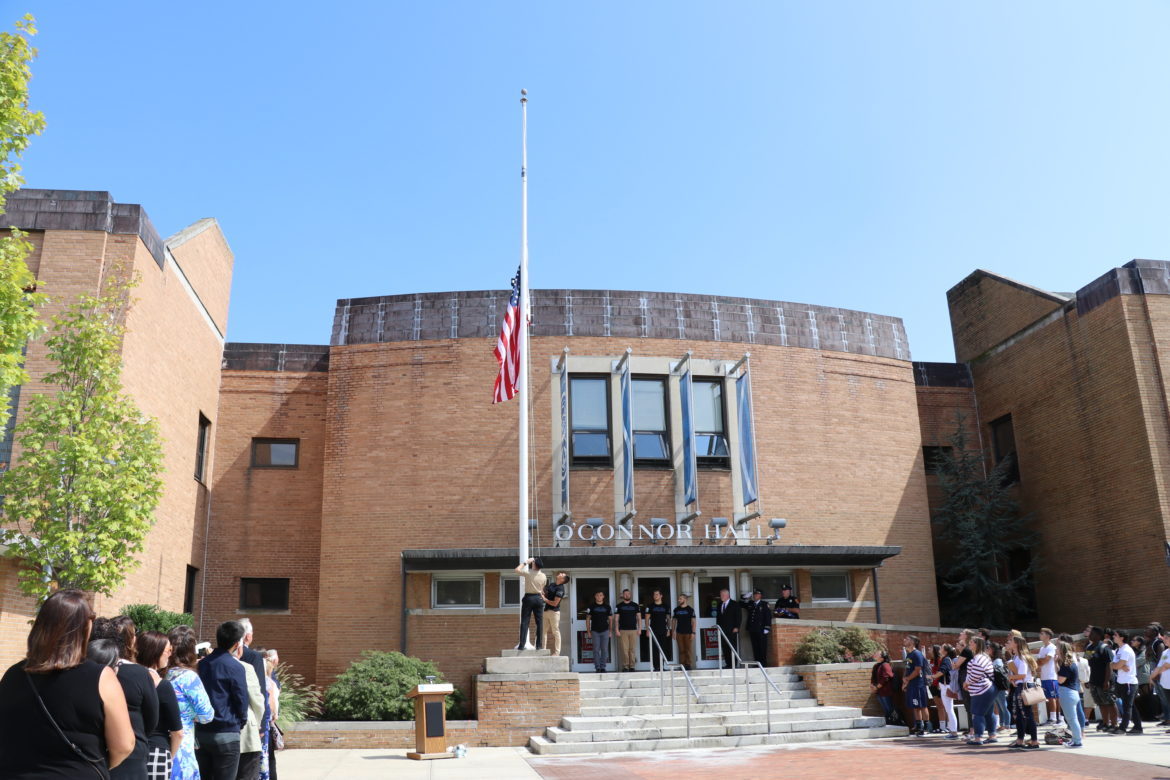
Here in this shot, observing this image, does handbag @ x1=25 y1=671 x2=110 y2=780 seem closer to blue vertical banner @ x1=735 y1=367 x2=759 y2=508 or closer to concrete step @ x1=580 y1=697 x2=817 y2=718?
concrete step @ x1=580 y1=697 x2=817 y2=718

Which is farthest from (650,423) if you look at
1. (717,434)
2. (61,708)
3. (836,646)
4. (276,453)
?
(61,708)

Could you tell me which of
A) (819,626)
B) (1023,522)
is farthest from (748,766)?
(1023,522)

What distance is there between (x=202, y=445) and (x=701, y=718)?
46.4 feet

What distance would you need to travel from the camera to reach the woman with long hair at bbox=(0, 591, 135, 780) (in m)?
3.99

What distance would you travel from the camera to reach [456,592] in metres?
22.1

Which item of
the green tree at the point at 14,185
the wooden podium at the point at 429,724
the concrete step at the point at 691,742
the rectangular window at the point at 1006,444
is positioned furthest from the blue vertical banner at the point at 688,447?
the green tree at the point at 14,185

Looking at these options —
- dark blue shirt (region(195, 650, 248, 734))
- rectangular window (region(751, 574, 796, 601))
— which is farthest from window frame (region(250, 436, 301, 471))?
dark blue shirt (region(195, 650, 248, 734))

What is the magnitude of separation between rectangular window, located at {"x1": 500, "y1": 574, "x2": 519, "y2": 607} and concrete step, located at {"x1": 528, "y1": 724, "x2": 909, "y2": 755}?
A: 20.2 ft

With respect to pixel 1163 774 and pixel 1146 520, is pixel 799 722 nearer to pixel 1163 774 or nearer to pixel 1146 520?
pixel 1163 774

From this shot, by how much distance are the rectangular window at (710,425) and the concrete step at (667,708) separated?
7.27 m

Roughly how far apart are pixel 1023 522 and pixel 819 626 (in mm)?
9366

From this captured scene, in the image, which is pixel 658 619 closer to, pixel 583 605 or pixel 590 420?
pixel 583 605

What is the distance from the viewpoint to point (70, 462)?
13734 millimetres

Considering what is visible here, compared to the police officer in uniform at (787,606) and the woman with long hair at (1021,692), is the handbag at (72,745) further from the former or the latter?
the police officer in uniform at (787,606)
